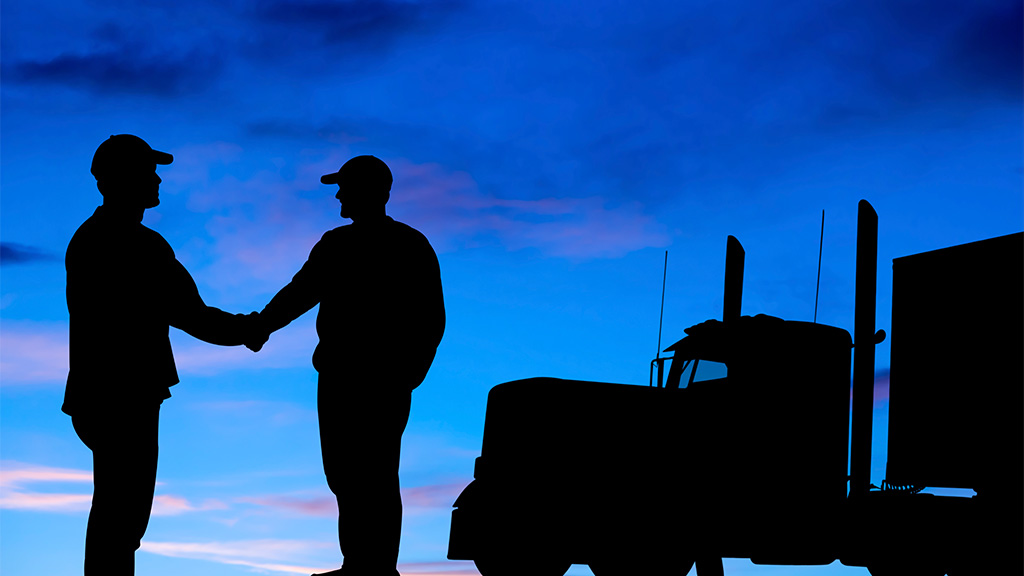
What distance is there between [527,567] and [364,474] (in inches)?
99.4

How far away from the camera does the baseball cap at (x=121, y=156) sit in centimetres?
788

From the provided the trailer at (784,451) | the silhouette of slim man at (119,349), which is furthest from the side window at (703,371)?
the silhouette of slim man at (119,349)

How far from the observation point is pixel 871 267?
11.9 metres

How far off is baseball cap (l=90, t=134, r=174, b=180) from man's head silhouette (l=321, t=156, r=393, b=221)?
4.58 ft

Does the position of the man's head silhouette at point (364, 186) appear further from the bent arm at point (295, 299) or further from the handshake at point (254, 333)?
the handshake at point (254, 333)

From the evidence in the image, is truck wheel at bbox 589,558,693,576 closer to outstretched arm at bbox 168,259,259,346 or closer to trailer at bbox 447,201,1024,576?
trailer at bbox 447,201,1024,576

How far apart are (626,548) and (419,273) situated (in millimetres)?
3213

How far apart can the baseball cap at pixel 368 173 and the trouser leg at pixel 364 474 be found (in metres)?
1.51

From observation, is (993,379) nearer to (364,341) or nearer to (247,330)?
(364,341)

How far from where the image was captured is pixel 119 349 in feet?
25.4

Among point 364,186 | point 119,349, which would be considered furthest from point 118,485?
point 364,186

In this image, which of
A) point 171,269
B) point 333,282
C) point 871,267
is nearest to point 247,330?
point 171,269

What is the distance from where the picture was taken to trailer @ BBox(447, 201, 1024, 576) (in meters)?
9.62

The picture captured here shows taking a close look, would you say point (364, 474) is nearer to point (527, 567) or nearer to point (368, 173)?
point (368, 173)
